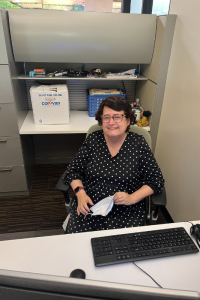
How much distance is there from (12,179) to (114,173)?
4.61 ft

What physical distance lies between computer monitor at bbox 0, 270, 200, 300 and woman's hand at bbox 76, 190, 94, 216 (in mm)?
875

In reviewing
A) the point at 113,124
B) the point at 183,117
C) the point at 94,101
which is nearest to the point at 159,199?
the point at 113,124

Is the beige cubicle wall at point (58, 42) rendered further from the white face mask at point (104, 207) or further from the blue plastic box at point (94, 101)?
the white face mask at point (104, 207)

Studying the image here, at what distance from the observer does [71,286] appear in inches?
14.5

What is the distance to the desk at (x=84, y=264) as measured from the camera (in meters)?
0.79

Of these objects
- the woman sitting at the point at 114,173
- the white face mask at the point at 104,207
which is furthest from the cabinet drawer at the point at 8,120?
the white face mask at the point at 104,207

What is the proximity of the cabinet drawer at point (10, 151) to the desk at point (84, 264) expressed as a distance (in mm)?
1330

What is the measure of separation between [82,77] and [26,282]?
196 centimetres

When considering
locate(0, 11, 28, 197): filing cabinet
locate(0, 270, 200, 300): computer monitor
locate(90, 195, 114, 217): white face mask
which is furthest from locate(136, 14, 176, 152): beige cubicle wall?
locate(0, 270, 200, 300): computer monitor

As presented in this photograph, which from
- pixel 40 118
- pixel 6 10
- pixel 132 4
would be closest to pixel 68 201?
pixel 40 118

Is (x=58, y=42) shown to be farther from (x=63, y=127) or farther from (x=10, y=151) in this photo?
(x=10, y=151)

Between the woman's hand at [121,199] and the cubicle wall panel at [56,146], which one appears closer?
the woman's hand at [121,199]

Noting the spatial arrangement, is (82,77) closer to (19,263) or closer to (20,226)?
(20,226)

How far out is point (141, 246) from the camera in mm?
904
